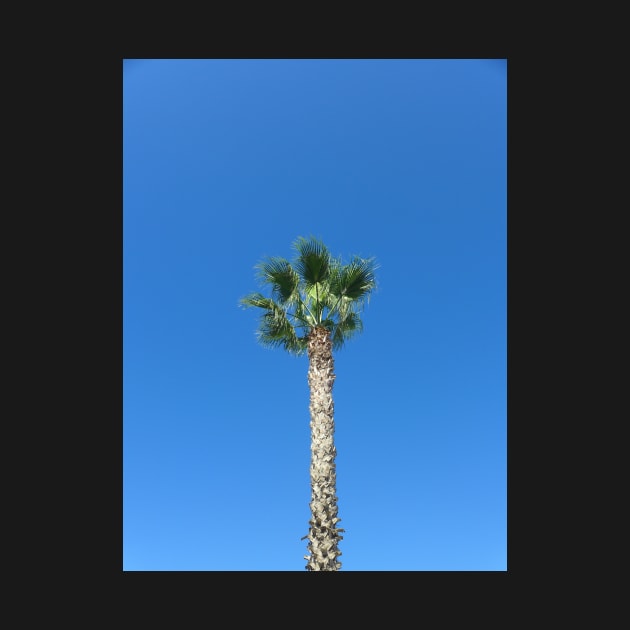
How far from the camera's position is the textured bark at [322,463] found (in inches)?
445

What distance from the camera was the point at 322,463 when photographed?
11.7 m

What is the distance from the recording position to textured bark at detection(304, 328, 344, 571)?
445 inches

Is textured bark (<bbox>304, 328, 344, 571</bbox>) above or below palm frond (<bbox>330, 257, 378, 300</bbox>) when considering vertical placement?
below

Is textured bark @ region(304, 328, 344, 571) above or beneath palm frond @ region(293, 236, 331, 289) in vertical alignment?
beneath

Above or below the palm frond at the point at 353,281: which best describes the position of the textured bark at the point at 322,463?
below

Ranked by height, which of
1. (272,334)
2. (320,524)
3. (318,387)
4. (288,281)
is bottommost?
(320,524)
